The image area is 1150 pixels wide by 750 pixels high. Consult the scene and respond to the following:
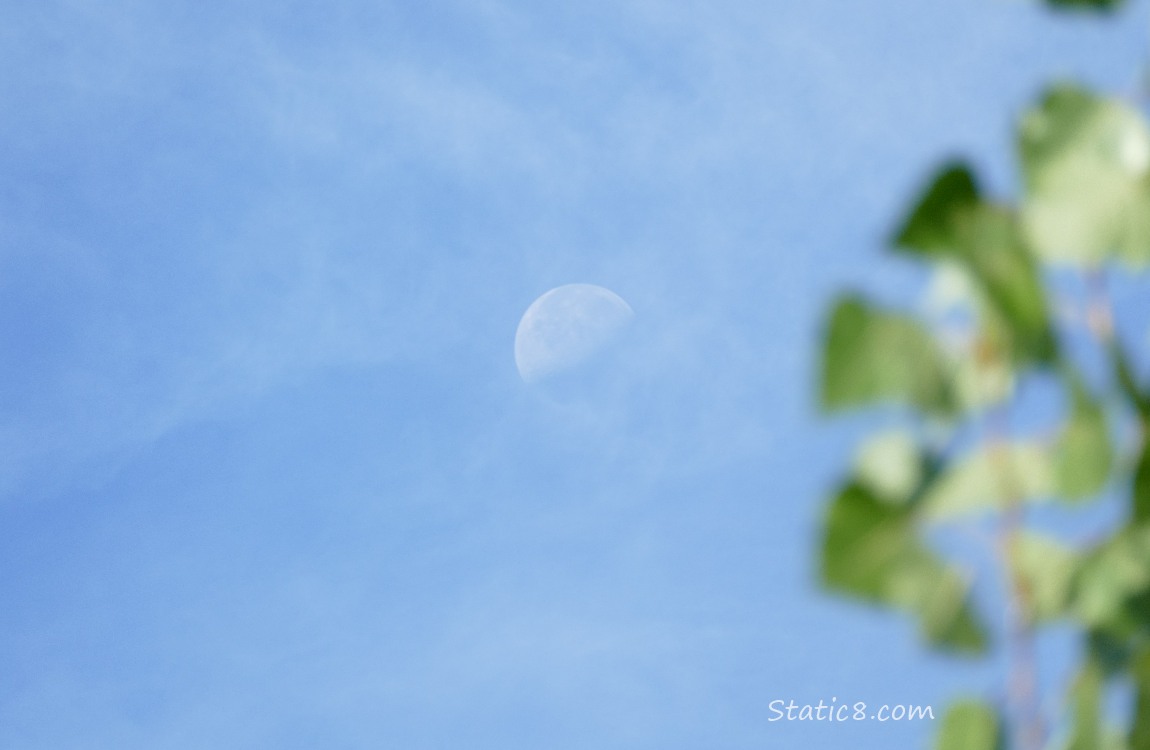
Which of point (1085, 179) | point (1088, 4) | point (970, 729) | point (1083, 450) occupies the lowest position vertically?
point (970, 729)

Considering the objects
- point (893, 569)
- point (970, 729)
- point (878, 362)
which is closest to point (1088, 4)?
point (878, 362)

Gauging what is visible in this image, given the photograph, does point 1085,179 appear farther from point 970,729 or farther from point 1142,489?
point 970,729

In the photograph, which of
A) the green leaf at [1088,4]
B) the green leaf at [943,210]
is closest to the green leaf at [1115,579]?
the green leaf at [943,210]

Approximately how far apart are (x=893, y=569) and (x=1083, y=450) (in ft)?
0.49

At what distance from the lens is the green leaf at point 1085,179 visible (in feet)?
2.39

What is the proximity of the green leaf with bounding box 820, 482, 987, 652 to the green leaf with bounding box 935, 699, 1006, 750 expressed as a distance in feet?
0.24

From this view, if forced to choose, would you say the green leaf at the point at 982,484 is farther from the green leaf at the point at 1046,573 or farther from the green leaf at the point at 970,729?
the green leaf at the point at 970,729

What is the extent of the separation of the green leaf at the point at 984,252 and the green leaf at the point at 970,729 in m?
0.30

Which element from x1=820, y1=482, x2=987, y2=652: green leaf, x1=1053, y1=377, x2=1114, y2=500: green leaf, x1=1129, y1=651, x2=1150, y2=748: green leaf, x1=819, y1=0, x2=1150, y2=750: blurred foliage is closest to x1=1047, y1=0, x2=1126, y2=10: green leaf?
x1=819, y1=0, x2=1150, y2=750: blurred foliage

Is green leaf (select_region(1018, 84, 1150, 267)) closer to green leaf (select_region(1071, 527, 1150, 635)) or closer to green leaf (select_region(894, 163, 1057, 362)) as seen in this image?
green leaf (select_region(894, 163, 1057, 362))

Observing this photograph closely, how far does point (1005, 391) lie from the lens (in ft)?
2.38

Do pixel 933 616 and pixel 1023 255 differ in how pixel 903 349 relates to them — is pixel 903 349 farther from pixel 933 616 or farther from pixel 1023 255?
pixel 933 616

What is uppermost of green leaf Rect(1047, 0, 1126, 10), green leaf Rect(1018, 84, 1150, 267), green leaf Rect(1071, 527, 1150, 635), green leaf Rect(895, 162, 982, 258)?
green leaf Rect(1047, 0, 1126, 10)

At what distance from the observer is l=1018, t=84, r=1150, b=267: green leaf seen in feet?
2.39
